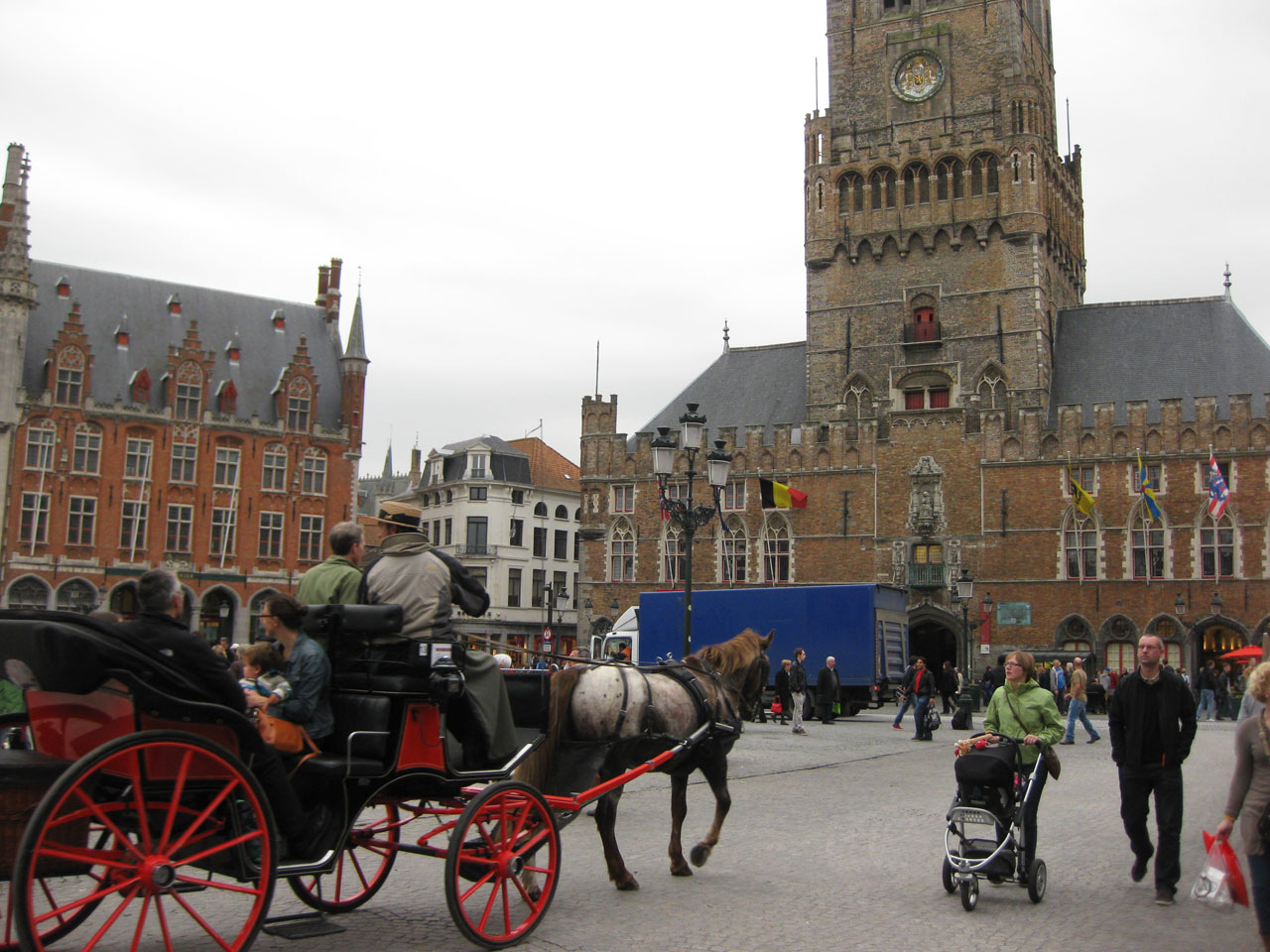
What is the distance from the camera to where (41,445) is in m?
40.2

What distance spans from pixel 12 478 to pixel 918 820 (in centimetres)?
3683

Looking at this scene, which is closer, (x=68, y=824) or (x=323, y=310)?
(x=68, y=824)

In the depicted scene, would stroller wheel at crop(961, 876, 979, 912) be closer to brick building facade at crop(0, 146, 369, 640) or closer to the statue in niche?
Answer: the statue in niche

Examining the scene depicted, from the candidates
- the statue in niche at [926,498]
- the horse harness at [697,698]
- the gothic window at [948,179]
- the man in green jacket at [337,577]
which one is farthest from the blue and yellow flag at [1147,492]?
the man in green jacket at [337,577]

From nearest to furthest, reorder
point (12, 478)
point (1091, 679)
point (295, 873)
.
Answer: point (295, 873), point (1091, 679), point (12, 478)

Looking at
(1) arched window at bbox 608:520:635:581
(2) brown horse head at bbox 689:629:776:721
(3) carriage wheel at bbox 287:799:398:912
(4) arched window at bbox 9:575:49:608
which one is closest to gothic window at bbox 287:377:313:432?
(4) arched window at bbox 9:575:49:608

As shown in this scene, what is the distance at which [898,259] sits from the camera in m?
43.3

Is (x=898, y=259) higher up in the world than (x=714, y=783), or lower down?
higher up

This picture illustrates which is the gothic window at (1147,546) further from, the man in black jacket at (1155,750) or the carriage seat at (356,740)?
the carriage seat at (356,740)

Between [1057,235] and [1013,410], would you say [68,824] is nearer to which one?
[1013,410]

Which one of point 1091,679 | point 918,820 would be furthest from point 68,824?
point 1091,679

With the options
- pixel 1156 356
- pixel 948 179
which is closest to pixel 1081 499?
pixel 1156 356

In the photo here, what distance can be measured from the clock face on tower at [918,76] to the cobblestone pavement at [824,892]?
35527 millimetres

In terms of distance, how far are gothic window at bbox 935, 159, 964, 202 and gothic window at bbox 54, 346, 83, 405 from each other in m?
30.8
